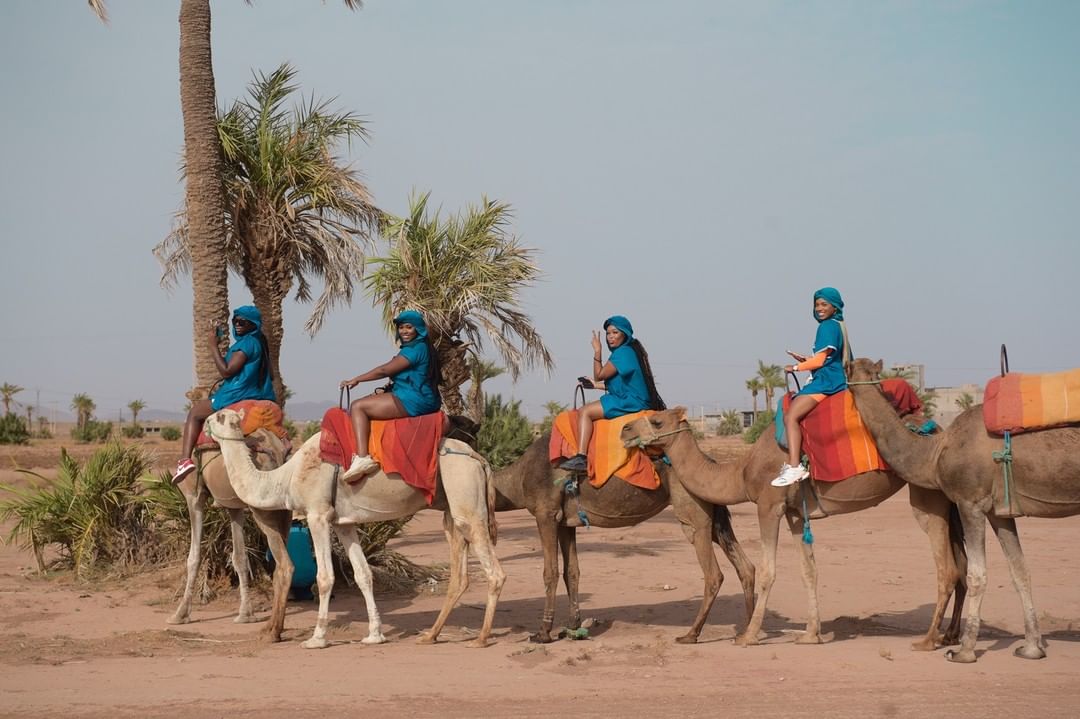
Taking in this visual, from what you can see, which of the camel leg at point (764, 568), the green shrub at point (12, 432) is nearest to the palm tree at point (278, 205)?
the camel leg at point (764, 568)

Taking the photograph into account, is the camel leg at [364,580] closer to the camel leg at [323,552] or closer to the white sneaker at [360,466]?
the camel leg at [323,552]

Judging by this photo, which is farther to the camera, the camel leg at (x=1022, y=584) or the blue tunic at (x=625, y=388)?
the blue tunic at (x=625, y=388)

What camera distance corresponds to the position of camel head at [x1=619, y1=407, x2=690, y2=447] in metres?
10.8

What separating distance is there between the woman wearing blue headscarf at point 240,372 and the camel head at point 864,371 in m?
5.79

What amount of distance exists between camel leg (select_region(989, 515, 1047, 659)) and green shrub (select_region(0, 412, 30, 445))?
174ft

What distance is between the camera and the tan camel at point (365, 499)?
35.0 ft

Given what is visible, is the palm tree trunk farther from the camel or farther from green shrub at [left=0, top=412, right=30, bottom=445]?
green shrub at [left=0, top=412, right=30, bottom=445]

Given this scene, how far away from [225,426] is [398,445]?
173 centimetres

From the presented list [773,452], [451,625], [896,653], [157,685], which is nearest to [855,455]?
[773,452]

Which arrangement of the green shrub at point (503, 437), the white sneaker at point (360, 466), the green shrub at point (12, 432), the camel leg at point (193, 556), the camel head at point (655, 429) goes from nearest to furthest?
the white sneaker at point (360, 466), the camel head at point (655, 429), the camel leg at point (193, 556), the green shrub at point (503, 437), the green shrub at point (12, 432)

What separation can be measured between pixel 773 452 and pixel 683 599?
141 inches

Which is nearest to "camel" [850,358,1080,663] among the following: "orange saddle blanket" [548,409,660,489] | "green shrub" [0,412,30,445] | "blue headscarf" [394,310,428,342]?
"orange saddle blanket" [548,409,660,489]

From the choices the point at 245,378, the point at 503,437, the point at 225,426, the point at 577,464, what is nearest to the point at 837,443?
the point at 577,464

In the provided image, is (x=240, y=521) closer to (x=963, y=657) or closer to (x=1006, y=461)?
(x=963, y=657)
